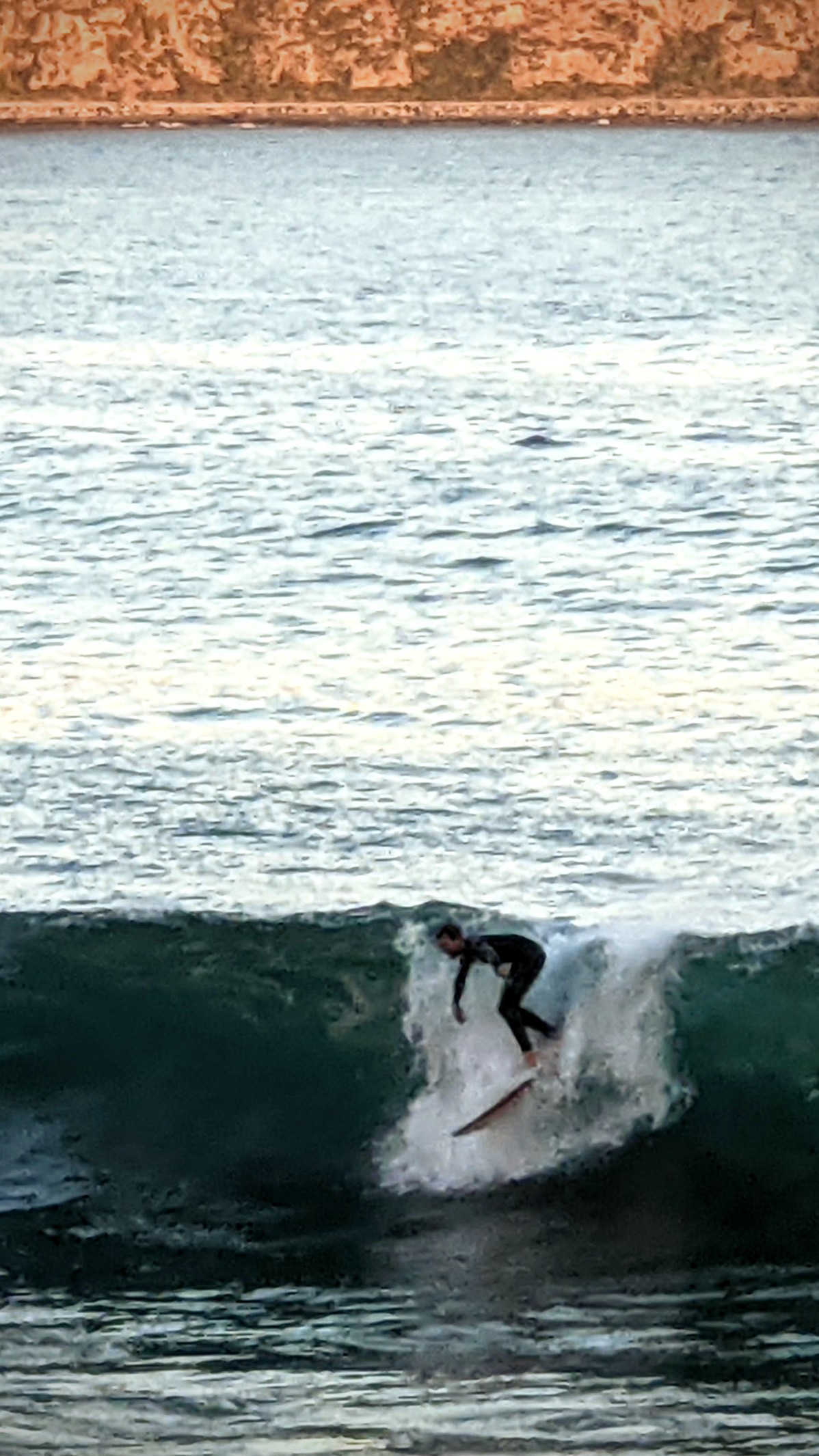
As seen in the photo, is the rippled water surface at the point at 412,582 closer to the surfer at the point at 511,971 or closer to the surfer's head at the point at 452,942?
the surfer at the point at 511,971

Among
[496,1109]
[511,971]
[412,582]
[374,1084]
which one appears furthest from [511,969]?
[412,582]

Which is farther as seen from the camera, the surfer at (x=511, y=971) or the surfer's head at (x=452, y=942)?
the surfer at (x=511, y=971)

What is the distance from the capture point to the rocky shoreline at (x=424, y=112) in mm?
57594

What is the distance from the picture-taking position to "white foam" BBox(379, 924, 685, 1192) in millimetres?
6418

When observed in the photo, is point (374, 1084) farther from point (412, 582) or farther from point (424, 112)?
point (424, 112)

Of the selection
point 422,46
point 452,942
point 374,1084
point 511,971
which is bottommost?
point 374,1084

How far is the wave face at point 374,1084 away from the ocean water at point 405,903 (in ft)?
0.06

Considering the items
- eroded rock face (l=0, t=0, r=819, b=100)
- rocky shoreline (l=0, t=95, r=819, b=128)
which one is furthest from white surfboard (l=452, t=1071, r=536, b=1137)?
rocky shoreline (l=0, t=95, r=819, b=128)

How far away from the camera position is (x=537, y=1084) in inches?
262

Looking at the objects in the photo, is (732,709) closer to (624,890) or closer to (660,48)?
(624,890)

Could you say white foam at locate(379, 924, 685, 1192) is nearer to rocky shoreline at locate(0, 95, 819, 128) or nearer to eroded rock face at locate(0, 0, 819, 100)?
eroded rock face at locate(0, 0, 819, 100)

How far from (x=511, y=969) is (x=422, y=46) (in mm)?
52867

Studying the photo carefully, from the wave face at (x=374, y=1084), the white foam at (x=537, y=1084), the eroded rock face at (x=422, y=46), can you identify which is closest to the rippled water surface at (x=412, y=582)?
the wave face at (x=374, y=1084)

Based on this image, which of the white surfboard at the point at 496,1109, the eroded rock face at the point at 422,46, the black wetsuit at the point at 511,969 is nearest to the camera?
the white surfboard at the point at 496,1109
